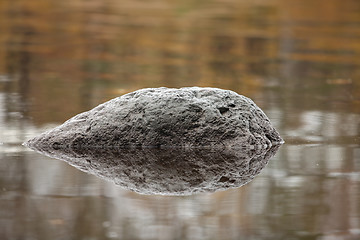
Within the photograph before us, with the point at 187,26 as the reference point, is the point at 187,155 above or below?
below

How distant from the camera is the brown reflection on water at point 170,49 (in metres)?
7.71

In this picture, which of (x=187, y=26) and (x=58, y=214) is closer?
(x=58, y=214)

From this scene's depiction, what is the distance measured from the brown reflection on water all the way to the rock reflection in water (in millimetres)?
1234

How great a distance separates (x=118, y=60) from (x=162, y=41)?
2062 mm

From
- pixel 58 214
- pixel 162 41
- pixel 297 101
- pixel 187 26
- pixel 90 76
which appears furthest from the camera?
pixel 187 26

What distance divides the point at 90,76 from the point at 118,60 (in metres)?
1.45

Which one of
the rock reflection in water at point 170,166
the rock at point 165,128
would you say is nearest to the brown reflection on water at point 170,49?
the rock at point 165,128

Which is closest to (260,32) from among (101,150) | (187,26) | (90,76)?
(187,26)

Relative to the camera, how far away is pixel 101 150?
16.4 ft

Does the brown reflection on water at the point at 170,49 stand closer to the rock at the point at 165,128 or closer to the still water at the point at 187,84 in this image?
the still water at the point at 187,84

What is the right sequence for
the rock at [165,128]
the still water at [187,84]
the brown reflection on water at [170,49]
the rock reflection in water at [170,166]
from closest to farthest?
the still water at [187,84] → the rock reflection in water at [170,166] → the rock at [165,128] → the brown reflection on water at [170,49]

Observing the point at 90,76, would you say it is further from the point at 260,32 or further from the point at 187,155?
the point at 260,32

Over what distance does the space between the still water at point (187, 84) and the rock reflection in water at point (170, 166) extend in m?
0.10

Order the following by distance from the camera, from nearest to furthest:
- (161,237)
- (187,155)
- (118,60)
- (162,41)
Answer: (161,237) < (187,155) < (118,60) < (162,41)
